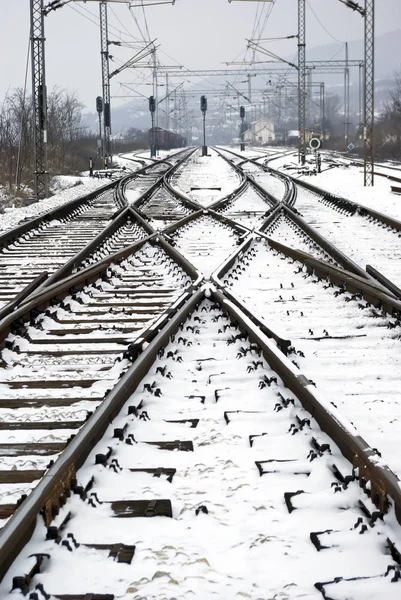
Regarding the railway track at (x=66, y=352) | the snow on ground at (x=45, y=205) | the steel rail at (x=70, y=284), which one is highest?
the snow on ground at (x=45, y=205)

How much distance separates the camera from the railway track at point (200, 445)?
257cm

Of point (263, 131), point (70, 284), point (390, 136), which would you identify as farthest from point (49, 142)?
point (263, 131)

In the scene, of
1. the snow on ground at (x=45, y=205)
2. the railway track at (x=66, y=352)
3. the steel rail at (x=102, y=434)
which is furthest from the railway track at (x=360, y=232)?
the snow on ground at (x=45, y=205)

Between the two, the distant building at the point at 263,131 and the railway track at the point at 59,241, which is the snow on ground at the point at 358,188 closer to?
the railway track at the point at 59,241

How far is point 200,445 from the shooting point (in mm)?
3662

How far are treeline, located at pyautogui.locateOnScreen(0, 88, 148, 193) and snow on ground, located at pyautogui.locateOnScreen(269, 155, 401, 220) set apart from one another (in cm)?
1007

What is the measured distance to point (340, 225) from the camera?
13.7 m

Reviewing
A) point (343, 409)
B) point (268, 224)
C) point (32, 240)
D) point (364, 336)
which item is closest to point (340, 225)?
point (268, 224)

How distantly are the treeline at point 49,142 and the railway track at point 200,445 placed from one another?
1691 centimetres

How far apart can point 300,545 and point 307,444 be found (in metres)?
0.92

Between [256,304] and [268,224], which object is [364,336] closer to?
[256,304]

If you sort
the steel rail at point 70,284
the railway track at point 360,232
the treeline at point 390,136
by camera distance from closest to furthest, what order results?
the steel rail at point 70,284 < the railway track at point 360,232 < the treeline at point 390,136

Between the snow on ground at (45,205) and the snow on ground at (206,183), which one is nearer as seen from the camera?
the snow on ground at (45,205)

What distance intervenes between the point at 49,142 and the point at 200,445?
39.9 m
